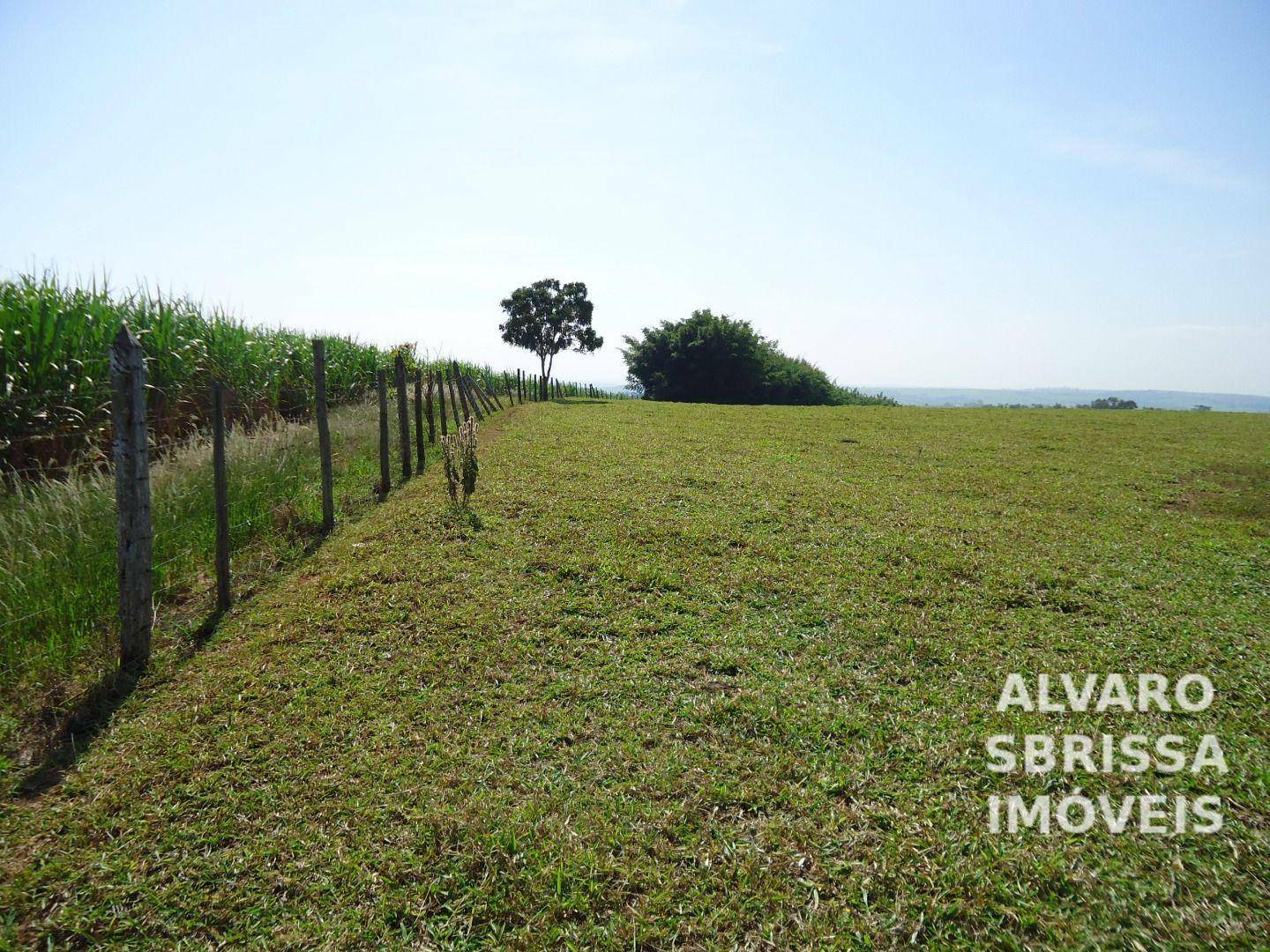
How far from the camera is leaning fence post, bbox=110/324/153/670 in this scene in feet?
→ 12.6

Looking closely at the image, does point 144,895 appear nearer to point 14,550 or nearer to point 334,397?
point 14,550

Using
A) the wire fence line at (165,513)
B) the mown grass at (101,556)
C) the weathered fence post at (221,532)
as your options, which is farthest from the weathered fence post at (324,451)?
the weathered fence post at (221,532)

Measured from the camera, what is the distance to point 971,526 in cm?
715

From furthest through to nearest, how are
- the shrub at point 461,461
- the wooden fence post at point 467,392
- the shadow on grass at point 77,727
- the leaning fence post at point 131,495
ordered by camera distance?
1. the wooden fence post at point 467,392
2. the shrub at point 461,461
3. the leaning fence post at point 131,495
4. the shadow on grass at point 77,727

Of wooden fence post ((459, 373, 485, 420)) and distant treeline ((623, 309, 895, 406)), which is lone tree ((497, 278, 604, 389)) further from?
→ wooden fence post ((459, 373, 485, 420))

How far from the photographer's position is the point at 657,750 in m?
3.33

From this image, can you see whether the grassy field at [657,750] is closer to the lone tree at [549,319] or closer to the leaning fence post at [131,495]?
the leaning fence post at [131,495]

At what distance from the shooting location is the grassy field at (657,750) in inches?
95.8

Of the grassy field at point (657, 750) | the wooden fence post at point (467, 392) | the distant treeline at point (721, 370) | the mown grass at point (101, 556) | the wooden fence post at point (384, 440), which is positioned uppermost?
the distant treeline at point (721, 370)

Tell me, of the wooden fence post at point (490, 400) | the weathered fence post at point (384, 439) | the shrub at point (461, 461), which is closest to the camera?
the shrub at point (461, 461)

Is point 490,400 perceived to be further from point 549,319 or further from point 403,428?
point 549,319

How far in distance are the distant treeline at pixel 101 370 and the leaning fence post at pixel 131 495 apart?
6.34 feet

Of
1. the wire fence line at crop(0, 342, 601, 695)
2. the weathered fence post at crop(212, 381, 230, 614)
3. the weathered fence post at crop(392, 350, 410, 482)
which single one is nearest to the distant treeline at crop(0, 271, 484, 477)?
the wire fence line at crop(0, 342, 601, 695)

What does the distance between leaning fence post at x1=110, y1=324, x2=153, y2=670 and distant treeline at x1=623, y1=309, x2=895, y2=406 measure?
36.5 metres
